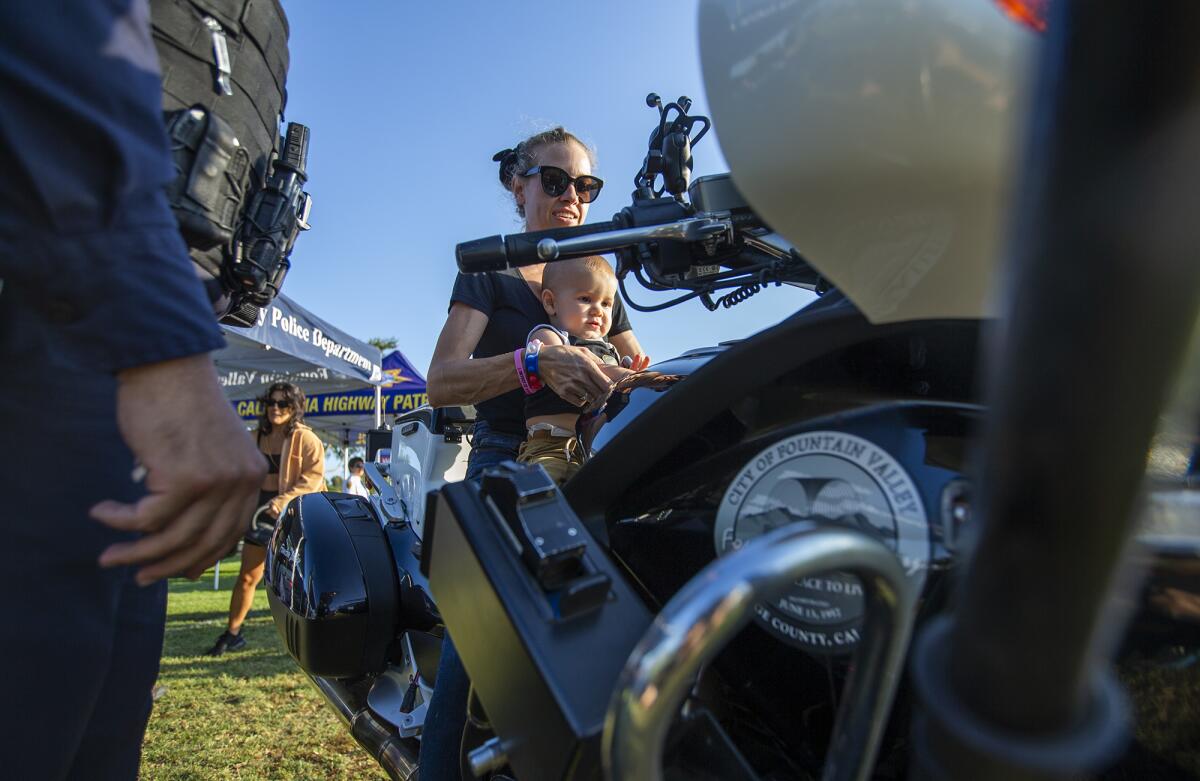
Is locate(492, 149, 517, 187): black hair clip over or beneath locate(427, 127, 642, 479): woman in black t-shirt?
over

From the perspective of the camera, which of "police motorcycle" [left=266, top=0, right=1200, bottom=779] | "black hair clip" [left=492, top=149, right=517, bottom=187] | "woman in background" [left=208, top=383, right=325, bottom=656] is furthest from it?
"woman in background" [left=208, top=383, right=325, bottom=656]

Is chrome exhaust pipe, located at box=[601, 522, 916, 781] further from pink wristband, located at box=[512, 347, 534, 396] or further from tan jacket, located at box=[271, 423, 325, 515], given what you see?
tan jacket, located at box=[271, 423, 325, 515]

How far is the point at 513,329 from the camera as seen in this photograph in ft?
6.10

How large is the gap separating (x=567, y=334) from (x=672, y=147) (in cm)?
63

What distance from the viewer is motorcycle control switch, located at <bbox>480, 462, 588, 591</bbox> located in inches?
26.6

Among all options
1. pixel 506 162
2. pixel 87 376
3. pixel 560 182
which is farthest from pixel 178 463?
pixel 506 162

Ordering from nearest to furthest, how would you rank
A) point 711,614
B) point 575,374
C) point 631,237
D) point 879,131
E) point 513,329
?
point 711,614, point 879,131, point 631,237, point 575,374, point 513,329

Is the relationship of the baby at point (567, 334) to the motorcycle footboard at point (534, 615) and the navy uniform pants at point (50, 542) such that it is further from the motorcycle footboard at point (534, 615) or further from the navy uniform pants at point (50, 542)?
the navy uniform pants at point (50, 542)

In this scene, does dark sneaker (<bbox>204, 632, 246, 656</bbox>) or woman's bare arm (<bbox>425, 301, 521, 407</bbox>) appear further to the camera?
dark sneaker (<bbox>204, 632, 246, 656</bbox>)

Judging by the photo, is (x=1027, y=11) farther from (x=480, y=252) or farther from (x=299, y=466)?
(x=299, y=466)

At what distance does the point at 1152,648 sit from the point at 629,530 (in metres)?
0.52

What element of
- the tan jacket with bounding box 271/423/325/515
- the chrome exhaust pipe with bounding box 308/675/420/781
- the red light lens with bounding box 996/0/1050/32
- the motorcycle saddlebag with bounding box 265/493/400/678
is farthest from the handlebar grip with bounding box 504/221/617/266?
the tan jacket with bounding box 271/423/325/515

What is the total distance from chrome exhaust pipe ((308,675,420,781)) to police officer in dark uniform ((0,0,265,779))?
36.6 inches

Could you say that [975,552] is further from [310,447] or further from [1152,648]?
[310,447]
